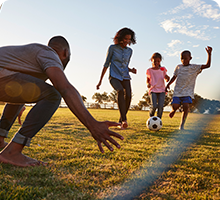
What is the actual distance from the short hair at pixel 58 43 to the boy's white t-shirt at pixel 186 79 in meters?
4.54

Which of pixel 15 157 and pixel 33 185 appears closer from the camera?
pixel 33 185

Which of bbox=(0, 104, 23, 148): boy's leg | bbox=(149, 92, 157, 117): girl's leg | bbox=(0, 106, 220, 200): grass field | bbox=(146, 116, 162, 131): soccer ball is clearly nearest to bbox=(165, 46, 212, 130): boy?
bbox=(149, 92, 157, 117): girl's leg

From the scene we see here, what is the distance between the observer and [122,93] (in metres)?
5.04

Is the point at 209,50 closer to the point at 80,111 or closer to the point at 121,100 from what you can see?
the point at 121,100

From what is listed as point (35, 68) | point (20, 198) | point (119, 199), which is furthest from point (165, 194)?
point (35, 68)

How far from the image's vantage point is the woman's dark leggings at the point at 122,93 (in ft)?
16.5

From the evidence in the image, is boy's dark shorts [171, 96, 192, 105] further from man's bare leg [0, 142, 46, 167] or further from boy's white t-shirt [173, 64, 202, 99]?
man's bare leg [0, 142, 46, 167]

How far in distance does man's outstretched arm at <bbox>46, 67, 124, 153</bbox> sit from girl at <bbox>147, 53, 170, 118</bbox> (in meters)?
4.64

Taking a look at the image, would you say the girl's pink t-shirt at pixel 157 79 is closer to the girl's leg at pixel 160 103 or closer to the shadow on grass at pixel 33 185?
the girl's leg at pixel 160 103

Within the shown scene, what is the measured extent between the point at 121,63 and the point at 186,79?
2132 millimetres

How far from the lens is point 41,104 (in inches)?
81.7

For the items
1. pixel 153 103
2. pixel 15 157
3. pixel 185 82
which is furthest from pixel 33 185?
pixel 185 82

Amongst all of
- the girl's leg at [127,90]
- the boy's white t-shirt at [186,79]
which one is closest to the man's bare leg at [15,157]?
the girl's leg at [127,90]

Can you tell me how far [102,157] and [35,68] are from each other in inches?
53.4
